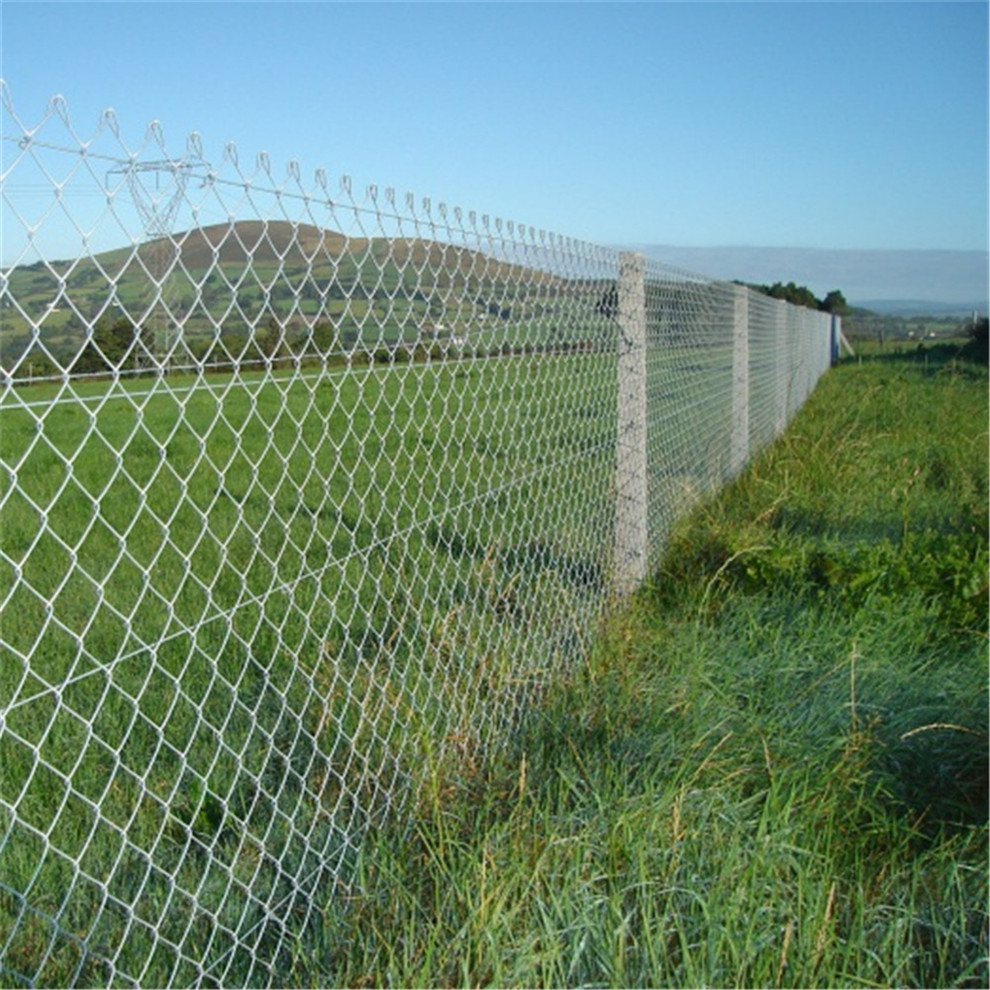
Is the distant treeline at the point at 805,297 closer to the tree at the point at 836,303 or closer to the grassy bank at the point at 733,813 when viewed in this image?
the tree at the point at 836,303

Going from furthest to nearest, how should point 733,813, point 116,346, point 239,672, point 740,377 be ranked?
point 740,377
point 239,672
point 733,813
point 116,346

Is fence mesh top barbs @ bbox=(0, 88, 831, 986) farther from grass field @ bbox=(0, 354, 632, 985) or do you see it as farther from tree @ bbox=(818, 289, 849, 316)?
tree @ bbox=(818, 289, 849, 316)

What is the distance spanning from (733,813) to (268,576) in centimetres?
282

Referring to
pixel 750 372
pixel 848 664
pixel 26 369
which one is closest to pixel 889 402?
pixel 750 372

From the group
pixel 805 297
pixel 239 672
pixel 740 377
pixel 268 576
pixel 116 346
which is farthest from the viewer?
pixel 805 297

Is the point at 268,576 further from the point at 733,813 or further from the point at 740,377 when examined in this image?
the point at 740,377

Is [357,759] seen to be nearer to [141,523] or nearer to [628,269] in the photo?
[628,269]

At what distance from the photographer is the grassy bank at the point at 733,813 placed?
2.48 meters

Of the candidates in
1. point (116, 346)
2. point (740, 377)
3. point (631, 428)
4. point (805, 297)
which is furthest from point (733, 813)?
point (805, 297)

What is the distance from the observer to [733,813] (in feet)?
9.66

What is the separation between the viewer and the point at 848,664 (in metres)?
4.26

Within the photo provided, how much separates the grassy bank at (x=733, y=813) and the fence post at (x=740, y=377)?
3767mm

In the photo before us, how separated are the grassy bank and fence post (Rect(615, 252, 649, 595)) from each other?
0.94 feet

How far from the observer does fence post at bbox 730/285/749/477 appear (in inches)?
361
